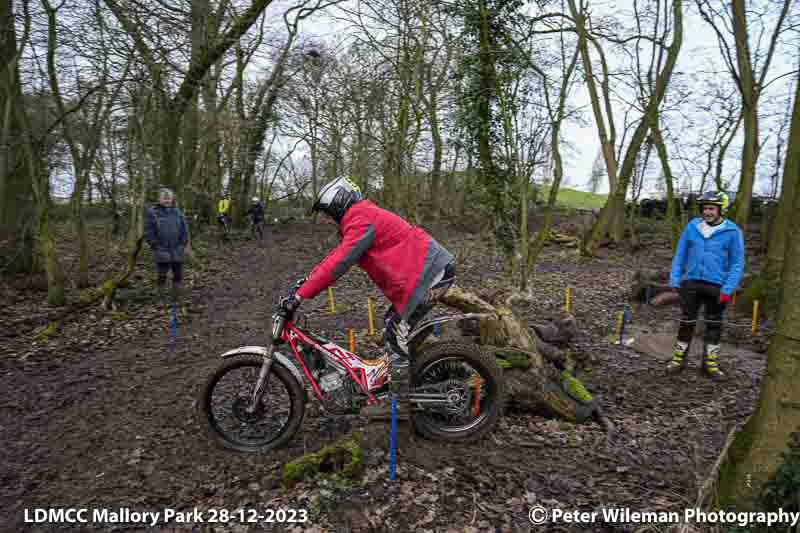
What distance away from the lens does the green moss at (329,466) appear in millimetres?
3168

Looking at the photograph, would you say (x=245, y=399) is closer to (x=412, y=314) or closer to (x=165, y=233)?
(x=412, y=314)

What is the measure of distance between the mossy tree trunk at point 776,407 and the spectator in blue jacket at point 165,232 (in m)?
7.80

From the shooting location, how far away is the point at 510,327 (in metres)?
4.91

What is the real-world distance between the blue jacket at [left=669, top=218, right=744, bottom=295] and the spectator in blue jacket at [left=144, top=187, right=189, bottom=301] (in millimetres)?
7239

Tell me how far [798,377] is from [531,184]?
7883 millimetres

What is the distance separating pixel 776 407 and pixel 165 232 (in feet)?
26.0

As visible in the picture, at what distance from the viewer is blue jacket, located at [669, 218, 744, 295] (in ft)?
17.2

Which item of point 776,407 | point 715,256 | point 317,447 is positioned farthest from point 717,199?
point 317,447

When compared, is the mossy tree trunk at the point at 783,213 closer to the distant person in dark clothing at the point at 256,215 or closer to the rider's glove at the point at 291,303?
the rider's glove at the point at 291,303

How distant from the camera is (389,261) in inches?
138

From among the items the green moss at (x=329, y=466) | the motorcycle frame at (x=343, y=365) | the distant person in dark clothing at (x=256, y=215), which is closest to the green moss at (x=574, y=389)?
the motorcycle frame at (x=343, y=365)

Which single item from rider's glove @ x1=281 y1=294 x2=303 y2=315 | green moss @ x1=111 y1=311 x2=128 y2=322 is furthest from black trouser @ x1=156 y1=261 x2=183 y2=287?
rider's glove @ x1=281 y1=294 x2=303 y2=315

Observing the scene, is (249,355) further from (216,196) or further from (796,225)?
(216,196)

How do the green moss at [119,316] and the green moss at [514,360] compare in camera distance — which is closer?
the green moss at [514,360]
